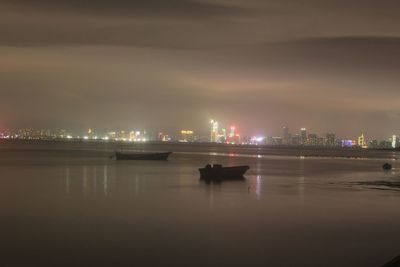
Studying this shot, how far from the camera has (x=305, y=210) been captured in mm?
27281

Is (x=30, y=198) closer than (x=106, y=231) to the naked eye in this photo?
No

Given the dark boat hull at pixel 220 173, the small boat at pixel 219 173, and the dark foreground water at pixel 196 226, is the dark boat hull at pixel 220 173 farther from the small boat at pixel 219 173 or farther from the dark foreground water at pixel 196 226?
the dark foreground water at pixel 196 226

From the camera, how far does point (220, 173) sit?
49219 millimetres

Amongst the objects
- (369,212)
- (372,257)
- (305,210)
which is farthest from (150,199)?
(372,257)

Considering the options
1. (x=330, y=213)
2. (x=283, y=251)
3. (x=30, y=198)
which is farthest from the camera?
(x=30, y=198)

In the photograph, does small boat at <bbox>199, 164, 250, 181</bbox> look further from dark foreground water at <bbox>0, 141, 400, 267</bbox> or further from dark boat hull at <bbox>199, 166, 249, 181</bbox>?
dark foreground water at <bbox>0, 141, 400, 267</bbox>

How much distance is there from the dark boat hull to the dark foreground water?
407 inches

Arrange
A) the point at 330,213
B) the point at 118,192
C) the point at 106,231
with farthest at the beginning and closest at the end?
the point at 118,192
the point at 330,213
the point at 106,231

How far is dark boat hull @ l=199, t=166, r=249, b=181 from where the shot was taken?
48.5m

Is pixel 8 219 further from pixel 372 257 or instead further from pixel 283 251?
pixel 372 257

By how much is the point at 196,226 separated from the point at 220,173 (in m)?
27.2

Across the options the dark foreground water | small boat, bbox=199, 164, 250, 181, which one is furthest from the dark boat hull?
the dark foreground water

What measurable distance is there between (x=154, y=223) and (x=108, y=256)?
21.1ft

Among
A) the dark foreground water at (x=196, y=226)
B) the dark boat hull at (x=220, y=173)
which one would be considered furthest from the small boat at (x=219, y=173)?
the dark foreground water at (x=196, y=226)
